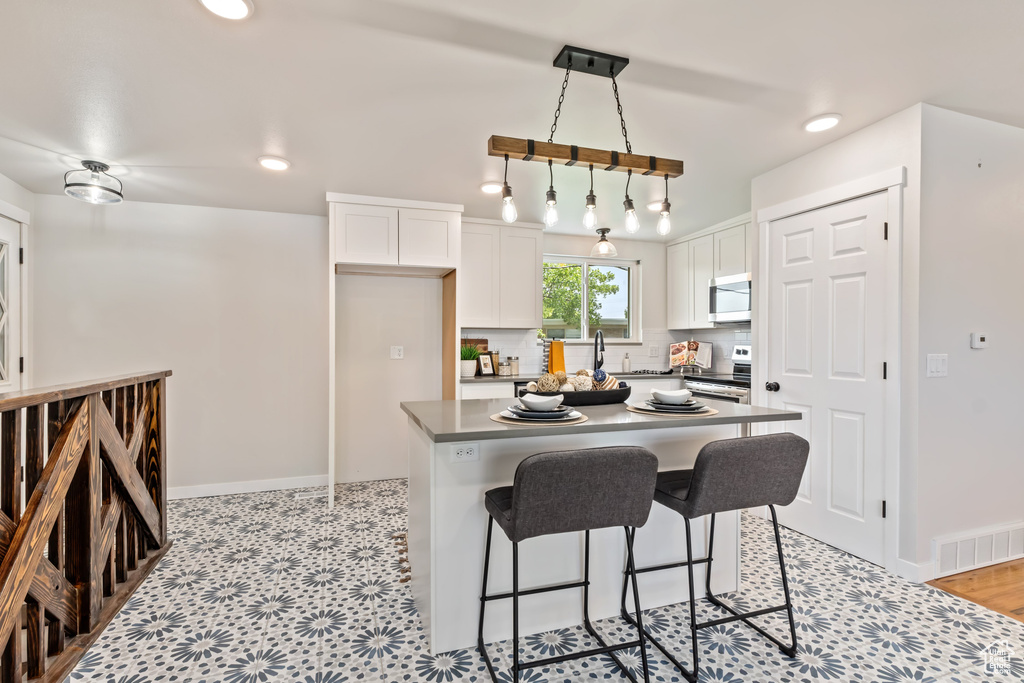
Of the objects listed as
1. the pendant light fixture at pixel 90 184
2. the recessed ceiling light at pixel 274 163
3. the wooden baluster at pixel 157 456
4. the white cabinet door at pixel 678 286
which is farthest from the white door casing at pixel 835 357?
the pendant light fixture at pixel 90 184

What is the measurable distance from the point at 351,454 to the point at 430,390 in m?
0.85

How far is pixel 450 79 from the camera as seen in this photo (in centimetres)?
213

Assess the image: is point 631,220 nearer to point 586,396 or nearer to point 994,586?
point 586,396

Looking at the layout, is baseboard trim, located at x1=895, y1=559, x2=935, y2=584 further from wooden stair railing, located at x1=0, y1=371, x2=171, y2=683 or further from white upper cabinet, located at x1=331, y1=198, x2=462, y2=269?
wooden stair railing, located at x1=0, y1=371, x2=171, y2=683

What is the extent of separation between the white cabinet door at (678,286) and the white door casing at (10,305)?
5.37m

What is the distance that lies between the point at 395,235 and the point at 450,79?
5.90ft

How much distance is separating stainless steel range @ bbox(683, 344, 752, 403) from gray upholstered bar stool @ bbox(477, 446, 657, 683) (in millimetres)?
2594

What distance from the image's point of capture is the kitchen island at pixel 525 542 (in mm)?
1931

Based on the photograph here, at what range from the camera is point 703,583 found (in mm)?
2346

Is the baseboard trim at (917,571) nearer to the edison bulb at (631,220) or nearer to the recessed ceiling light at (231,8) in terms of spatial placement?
the edison bulb at (631,220)

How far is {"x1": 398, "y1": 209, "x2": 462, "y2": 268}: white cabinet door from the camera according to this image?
12.5ft

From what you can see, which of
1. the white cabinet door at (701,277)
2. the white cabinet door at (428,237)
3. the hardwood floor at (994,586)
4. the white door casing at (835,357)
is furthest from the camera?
the white cabinet door at (701,277)

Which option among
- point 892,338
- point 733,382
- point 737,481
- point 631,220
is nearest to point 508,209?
point 631,220

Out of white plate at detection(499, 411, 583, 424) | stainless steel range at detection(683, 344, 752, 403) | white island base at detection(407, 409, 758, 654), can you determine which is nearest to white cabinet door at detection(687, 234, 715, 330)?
stainless steel range at detection(683, 344, 752, 403)
